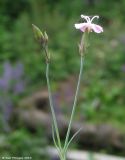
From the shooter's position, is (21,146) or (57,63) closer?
(21,146)

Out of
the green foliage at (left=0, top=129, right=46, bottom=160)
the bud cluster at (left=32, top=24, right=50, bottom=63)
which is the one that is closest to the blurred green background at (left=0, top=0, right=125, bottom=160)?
the green foliage at (left=0, top=129, right=46, bottom=160)

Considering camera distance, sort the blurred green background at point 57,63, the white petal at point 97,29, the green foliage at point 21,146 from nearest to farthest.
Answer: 1. the white petal at point 97,29
2. the green foliage at point 21,146
3. the blurred green background at point 57,63

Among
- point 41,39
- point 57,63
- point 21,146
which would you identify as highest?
point 57,63

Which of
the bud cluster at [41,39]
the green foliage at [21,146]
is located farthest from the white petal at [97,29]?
the green foliage at [21,146]

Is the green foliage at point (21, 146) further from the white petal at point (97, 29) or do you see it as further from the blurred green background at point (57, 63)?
the white petal at point (97, 29)

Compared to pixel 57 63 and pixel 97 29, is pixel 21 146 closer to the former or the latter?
pixel 57 63

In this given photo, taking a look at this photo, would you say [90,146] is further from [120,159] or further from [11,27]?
[11,27]

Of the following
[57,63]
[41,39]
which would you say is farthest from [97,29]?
[57,63]

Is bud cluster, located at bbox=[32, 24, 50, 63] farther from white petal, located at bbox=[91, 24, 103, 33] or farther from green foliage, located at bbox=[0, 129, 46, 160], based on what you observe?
green foliage, located at bbox=[0, 129, 46, 160]
